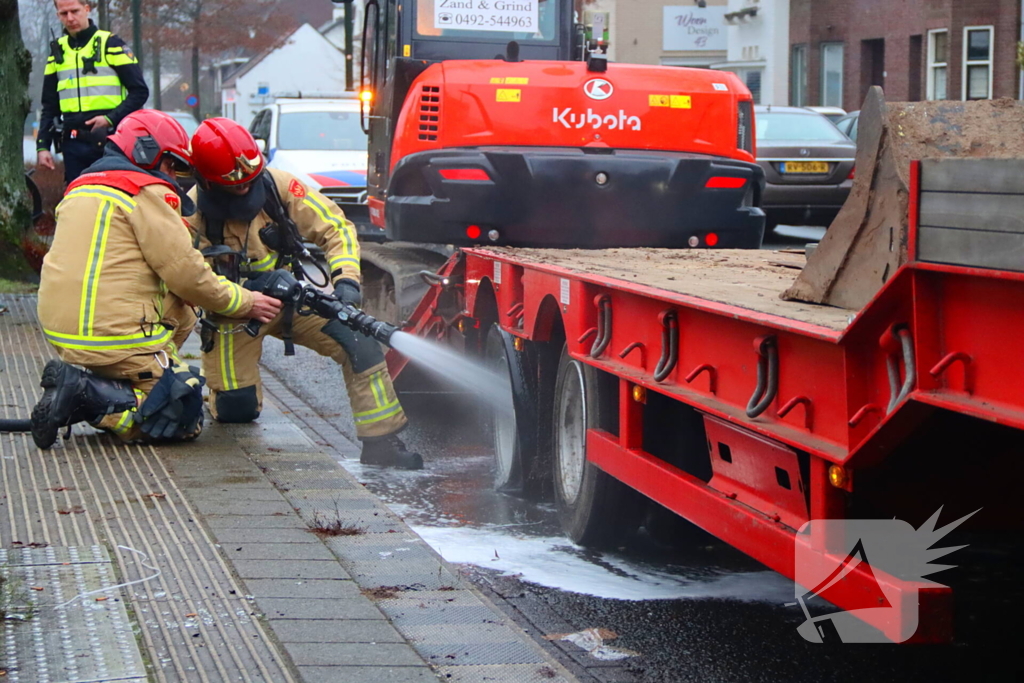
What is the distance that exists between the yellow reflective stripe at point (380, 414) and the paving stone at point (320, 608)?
269 cm

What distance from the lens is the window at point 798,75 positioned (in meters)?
38.1

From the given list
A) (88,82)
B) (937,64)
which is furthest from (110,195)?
(937,64)

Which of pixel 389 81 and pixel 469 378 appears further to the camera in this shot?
pixel 389 81

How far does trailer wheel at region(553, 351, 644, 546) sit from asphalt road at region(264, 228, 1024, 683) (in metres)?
0.10

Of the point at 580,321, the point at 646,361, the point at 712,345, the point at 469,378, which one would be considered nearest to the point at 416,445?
the point at 469,378

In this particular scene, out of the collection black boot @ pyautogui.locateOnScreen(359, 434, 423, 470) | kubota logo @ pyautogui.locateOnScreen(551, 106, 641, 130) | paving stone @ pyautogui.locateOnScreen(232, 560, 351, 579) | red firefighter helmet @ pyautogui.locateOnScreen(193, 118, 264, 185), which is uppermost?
kubota logo @ pyautogui.locateOnScreen(551, 106, 641, 130)

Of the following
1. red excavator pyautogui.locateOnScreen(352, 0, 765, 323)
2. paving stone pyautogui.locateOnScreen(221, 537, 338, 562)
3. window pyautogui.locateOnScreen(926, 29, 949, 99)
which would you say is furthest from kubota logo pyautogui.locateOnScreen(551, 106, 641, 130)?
window pyautogui.locateOnScreen(926, 29, 949, 99)

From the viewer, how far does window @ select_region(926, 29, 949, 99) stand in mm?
30094

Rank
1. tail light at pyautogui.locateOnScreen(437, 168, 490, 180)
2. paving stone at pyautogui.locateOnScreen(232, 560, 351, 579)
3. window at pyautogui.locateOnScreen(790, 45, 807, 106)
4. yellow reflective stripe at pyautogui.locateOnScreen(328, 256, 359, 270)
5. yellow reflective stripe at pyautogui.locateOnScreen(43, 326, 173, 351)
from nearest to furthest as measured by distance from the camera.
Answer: paving stone at pyautogui.locateOnScreen(232, 560, 351, 579) → yellow reflective stripe at pyautogui.locateOnScreen(43, 326, 173, 351) → yellow reflective stripe at pyautogui.locateOnScreen(328, 256, 359, 270) → tail light at pyautogui.locateOnScreen(437, 168, 490, 180) → window at pyautogui.locateOnScreen(790, 45, 807, 106)

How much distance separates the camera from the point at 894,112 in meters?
3.60

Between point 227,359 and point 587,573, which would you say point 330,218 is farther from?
point 587,573

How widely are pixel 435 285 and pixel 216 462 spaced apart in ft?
5.98

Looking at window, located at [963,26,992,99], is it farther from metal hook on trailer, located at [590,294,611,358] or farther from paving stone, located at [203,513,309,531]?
paving stone, located at [203,513,309,531]

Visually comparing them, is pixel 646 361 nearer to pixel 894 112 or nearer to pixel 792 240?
pixel 894 112
